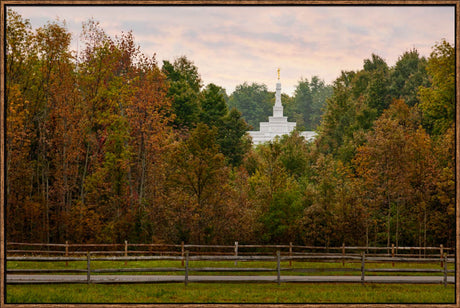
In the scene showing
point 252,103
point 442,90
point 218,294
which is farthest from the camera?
point 252,103

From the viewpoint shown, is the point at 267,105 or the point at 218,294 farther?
the point at 267,105

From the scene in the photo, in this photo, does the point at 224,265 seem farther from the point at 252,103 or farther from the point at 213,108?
the point at 252,103

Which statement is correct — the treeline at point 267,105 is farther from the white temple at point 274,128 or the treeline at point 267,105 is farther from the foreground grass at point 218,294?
the foreground grass at point 218,294

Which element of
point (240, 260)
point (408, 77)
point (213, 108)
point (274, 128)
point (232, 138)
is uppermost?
point (408, 77)

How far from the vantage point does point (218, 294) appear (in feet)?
57.7

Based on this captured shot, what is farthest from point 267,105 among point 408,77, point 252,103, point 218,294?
point 218,294

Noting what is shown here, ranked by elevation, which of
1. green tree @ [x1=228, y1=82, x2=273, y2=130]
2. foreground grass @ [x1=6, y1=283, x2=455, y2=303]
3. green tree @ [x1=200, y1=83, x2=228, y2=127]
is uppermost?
green tree @ [x1=228, y1=82, x2=273, y2=130]

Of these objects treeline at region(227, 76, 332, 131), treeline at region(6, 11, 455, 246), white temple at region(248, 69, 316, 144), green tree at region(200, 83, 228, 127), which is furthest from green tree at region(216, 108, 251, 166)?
treeline at region(227, 76, 332, 131)

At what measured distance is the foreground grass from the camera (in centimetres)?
1660

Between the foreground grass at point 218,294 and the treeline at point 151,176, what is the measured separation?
13448 mm

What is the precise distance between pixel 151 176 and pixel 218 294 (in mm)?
22025

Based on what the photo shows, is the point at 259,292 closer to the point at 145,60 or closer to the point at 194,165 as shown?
the point at 194,165

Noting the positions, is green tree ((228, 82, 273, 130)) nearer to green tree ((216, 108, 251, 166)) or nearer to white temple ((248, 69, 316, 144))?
white temple ((248, 69, 316, 144))

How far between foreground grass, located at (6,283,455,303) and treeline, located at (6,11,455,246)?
1345 centimetres
